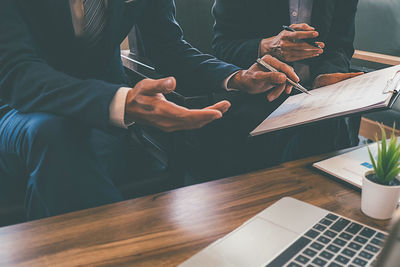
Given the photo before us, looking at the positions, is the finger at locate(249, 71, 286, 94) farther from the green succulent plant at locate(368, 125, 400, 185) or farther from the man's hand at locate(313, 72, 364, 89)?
the green succulent plant at locate(368, 125, 400, 185)

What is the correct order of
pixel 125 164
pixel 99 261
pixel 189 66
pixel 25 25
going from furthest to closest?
pixel 189 66
pixel 125 164
pixel 25 25
pixel 99 261

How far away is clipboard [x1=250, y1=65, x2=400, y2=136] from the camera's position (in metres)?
0.75

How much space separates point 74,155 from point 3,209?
10.7 inches

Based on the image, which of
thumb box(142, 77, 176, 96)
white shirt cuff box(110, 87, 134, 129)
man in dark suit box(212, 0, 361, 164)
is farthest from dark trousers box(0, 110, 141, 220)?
man in dark suit box(212, 0, 361, 164)

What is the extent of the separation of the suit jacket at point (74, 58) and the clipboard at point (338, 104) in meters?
0.30

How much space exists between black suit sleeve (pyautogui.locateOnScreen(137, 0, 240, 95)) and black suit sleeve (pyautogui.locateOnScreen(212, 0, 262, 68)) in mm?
223

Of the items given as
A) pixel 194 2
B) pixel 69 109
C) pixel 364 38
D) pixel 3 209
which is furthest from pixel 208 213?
pixel 364 38

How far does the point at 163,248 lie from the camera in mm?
574

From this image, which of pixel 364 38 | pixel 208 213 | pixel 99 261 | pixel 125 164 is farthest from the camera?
pixel 364 38

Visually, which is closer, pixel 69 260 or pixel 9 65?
pixel 69 260

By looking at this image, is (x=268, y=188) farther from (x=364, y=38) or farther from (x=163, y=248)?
(x=364, y=38)

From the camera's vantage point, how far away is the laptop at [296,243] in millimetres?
515

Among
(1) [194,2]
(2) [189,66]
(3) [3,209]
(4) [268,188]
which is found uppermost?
(1) [194,2]

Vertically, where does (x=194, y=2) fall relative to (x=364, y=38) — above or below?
above
